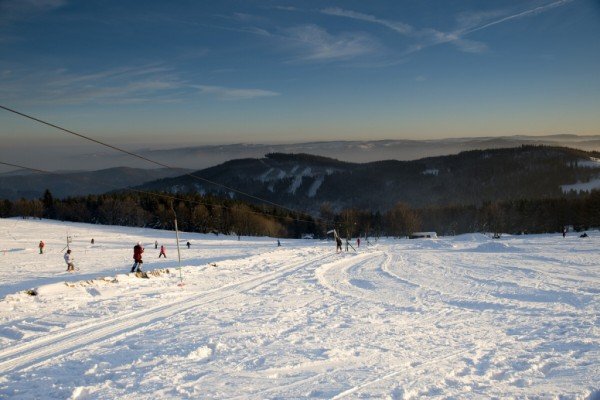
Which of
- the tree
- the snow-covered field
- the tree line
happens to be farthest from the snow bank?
the tree

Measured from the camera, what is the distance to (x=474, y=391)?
6000mm

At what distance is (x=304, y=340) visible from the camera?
8.99 m

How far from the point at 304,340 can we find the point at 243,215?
101 metres

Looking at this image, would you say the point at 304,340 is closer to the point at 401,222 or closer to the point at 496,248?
the point at 496,248

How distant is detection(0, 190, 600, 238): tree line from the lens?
102812mm

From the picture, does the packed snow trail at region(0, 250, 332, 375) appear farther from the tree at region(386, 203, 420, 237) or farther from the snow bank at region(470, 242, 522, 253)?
the tree at region(386, 203, 420, 237)

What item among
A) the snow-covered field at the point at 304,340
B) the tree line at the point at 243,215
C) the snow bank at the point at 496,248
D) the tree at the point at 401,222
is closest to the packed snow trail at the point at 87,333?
the snow-covered field at the point at 304,340

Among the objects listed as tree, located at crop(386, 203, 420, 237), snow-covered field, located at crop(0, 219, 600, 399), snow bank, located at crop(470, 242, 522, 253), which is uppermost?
snow-covered field, located at crop(0, 219, 600, 399)

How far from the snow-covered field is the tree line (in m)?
81.1

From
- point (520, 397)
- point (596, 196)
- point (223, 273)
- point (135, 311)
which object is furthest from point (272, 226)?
point (520, 397)

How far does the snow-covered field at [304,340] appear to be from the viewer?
20.8ft

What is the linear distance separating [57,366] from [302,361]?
4.52 metres

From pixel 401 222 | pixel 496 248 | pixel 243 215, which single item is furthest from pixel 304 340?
pixel 401 222

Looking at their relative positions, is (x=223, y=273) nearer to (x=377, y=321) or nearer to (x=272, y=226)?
(x=377, y=321)
